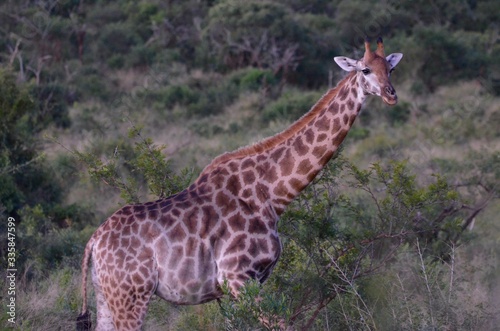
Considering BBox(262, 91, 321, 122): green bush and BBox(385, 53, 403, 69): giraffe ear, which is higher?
BBox(385, 53, 403, 69): giraffe ear

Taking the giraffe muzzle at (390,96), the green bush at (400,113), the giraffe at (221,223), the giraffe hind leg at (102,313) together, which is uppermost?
the giraffe muzzle at (390,96)

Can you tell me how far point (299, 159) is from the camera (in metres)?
6.33

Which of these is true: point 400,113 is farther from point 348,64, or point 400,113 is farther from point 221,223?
point 221,223

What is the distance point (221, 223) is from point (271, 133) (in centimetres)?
816

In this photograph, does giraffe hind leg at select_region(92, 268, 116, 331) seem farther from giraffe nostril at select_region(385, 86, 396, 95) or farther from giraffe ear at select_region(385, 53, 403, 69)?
giraffe ear at select_region(385, 53, 403, 69)

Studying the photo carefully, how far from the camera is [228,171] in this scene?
6.37m

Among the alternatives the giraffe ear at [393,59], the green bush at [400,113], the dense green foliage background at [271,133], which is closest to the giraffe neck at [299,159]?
the giraffe ear at [393,59]

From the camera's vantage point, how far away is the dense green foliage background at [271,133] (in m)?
7.18

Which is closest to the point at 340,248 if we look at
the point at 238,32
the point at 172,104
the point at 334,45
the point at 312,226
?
the point at 312,226

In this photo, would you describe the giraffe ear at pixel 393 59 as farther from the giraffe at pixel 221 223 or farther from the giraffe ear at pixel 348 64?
the giraffe ear at pixel 348 64

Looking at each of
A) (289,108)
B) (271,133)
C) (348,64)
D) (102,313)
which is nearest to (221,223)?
(102,313)

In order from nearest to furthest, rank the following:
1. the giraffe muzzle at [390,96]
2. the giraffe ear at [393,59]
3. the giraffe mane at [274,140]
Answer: the giraffe muzzle at [390,96]
the giraffe ear at [393,59]
the giraffe mane at [274,140]

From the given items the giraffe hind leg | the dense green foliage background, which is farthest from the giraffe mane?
the giraffe hind leg

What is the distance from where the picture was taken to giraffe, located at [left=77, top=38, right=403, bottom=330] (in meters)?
5.98
